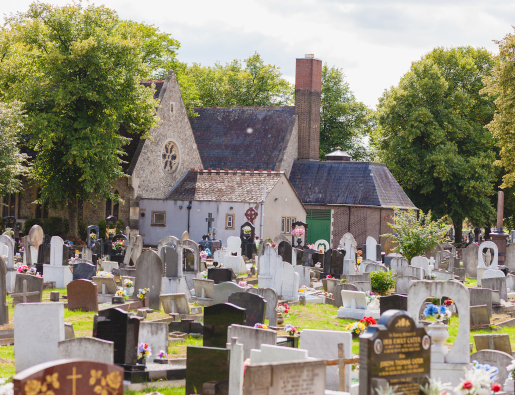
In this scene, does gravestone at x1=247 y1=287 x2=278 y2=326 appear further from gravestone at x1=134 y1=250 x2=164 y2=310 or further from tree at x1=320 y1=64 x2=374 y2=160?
tree at x1=320 y1=64 x2=374 y2=160

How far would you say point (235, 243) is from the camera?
24.8 m

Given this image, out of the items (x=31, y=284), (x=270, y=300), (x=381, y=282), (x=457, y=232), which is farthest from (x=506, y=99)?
(x=31, y=284)

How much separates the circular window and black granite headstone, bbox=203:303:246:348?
93.7ft

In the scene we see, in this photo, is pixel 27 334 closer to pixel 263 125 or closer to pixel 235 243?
pixel 235 243

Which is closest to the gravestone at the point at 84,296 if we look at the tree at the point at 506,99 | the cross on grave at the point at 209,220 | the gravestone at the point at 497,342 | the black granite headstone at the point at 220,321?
the black granite headstone at the point at 220,321

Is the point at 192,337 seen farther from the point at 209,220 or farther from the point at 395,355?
the point at 209,220

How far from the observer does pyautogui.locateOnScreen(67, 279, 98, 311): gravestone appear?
14094 mm

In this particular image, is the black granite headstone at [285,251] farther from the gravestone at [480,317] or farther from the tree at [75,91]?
the tree at [75,91]

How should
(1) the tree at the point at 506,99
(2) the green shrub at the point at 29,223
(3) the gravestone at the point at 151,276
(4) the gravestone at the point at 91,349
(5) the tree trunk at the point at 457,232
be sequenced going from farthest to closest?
(5) the tree trunk at the point at 457,232, (2) the green shrub at the point at 29,223, (1) the tree at the point at 506,99, (3) the gravestone at the point at 151,276, (4) the gravestone at the point at 91,349

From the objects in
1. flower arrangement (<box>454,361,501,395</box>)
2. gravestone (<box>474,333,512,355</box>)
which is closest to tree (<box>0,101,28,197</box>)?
gravestone (<box>474,333,512,355</box>)

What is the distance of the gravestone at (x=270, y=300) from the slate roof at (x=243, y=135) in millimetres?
29635

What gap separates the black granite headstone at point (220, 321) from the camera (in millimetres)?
9508

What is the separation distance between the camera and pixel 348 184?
41.1 meters

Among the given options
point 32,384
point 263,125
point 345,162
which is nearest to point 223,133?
point 263,125
